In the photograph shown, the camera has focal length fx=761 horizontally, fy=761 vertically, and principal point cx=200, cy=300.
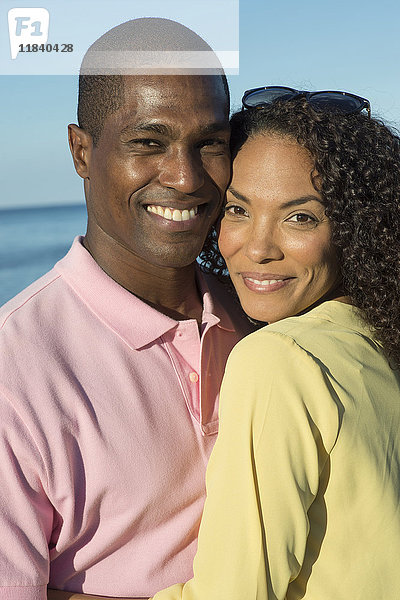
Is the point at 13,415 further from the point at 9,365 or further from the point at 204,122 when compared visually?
the point at 204,122

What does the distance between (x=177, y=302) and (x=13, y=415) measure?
786 millimetres

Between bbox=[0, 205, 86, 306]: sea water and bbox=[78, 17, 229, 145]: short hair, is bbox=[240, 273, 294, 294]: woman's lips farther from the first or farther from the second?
bbox=[0, 205, 86, 306]: sea water

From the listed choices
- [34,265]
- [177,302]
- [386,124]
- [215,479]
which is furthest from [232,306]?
[34,265]

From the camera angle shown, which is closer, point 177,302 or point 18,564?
point 18,564

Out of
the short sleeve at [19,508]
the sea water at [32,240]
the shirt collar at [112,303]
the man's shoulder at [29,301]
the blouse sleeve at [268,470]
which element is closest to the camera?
the blouse sleeve at [268,470]

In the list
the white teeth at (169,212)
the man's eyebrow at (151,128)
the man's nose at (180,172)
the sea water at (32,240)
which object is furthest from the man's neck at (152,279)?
the sea water at (32,240)

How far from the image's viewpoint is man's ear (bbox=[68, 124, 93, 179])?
2.43 meters

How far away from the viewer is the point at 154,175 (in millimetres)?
2295

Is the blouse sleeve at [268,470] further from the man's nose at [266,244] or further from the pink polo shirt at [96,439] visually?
the man's nose at [266,244]

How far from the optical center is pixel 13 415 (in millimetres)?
1997

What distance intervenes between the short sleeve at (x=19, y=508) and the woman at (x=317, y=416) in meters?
0.35

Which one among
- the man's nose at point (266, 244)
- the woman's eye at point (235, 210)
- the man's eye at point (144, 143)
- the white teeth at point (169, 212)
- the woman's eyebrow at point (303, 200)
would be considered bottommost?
the man's nose at point (266, 244)

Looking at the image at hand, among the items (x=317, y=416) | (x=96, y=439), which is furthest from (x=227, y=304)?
(x=317, y=416)

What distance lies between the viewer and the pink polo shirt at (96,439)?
2006mm
